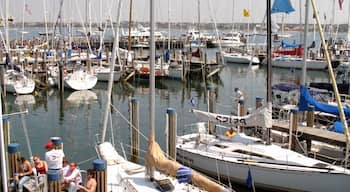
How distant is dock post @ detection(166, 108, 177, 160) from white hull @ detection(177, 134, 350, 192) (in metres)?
1.64

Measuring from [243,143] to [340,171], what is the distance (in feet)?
14.5

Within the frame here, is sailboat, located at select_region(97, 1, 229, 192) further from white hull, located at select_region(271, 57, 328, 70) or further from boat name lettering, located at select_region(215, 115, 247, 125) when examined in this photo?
white hull, located at select_region(271, 57, 328, 70)

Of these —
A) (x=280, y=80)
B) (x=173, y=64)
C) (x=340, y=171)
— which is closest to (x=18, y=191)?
(x=340, y=171)

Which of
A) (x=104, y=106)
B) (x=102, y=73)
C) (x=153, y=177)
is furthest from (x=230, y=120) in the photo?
(x=102, y=73)

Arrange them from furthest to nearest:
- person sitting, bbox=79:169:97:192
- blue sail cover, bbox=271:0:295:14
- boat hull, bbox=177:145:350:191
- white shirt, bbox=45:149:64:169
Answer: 1. blue sail cover, bbox=271:0:295:14
2. boat hull, bbox=177:145:350:191
3. white shirt, bbox=45:149:64:169
4. person sitting, bbox=79:169:97:192

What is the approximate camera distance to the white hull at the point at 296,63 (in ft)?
203

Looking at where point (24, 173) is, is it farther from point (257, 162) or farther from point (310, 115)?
point (310, 115)

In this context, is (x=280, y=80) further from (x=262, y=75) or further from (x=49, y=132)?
(x=49, y=132)

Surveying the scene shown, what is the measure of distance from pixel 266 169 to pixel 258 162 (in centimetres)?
55

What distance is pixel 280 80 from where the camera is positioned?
55781mm

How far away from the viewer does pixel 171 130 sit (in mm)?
18516

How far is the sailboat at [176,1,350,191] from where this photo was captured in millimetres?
17000

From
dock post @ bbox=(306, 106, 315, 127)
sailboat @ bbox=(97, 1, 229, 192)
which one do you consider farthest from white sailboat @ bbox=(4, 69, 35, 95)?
sailboat @ bbox=(97, 1, 229, 192)

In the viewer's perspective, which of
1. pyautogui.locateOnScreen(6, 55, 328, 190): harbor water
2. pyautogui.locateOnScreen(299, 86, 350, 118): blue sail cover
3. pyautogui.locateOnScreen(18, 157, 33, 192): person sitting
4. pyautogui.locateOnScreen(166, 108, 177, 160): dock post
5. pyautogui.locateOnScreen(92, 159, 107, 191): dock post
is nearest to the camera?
pyautogui.locateOnScreen(92, 159, 107, 191): dock post
